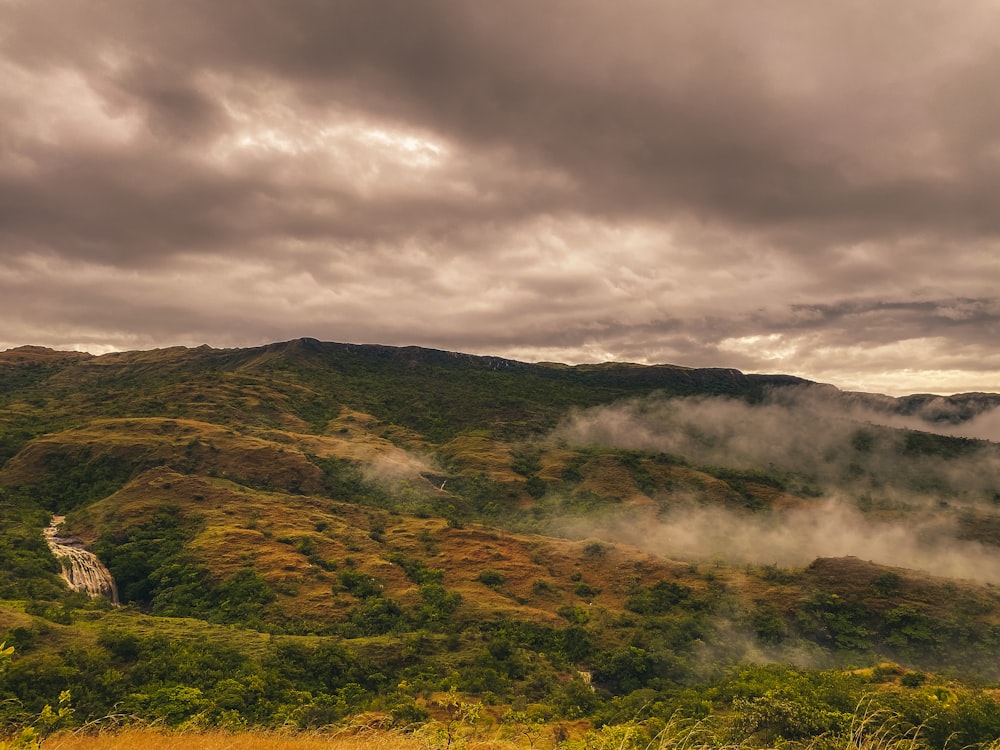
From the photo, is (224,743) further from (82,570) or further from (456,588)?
(82,570)

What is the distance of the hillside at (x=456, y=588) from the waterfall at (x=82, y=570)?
1.64 metres

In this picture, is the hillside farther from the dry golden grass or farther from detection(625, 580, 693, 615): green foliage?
the dry golden grass

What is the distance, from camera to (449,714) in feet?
134

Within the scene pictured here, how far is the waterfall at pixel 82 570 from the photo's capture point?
2584 inches

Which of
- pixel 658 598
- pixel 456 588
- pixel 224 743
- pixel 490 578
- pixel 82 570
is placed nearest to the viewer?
pixel 224 743

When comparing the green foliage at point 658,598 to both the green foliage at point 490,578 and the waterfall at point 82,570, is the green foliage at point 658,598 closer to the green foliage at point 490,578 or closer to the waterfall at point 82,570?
the green foliage at point 490,578

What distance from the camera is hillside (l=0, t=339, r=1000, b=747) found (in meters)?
37.4

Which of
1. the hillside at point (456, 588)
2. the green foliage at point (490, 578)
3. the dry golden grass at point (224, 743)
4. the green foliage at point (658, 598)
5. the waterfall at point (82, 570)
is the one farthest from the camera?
the green foliage at point (490, 578)

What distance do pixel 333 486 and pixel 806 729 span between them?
108681 millimetres

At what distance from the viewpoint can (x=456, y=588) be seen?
74000 mm

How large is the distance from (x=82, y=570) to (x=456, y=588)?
4804cm

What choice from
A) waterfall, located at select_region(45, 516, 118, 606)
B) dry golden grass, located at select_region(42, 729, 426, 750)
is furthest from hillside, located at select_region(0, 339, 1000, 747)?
waterfall, located at select_region(45, 516, 118, 606)

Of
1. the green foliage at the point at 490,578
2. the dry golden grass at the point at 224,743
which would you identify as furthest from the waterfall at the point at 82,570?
the dry golden grass at the point at 224,743

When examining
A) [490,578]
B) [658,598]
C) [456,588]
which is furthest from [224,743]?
[658,598]
